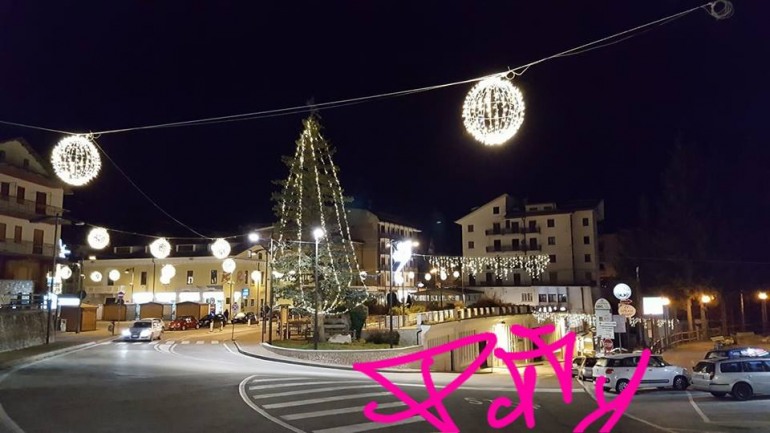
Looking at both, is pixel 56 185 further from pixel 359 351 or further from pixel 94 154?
pixel 94 154

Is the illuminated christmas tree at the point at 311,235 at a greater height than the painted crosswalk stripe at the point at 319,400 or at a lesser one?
greater

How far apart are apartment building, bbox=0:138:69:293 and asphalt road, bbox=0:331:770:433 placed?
25932 millimetres

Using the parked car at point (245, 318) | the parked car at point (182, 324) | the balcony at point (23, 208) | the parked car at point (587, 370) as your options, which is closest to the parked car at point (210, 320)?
the parked car at point (182, 324)

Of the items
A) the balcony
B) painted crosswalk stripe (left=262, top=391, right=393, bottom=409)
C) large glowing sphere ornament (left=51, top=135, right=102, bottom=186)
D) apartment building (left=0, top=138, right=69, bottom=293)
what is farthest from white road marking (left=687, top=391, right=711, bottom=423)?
the balcony

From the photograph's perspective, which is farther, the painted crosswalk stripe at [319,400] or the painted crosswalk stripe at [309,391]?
the painted crosswalk stripe at [309,391]

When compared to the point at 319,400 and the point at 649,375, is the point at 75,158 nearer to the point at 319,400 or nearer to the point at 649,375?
the point at 319,400

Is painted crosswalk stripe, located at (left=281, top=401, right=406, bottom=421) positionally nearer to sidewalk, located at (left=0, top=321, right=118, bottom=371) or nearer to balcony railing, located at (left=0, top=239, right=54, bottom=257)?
sidewalk, located at (left=0, top=321, right=118, bottom=371)

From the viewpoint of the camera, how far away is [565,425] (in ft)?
43.2

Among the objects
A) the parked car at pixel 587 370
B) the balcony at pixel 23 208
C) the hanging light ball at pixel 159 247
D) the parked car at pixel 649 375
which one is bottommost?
the parked car at pixel 587 370

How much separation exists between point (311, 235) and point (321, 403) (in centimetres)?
2000

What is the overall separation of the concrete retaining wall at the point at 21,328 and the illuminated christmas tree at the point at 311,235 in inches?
517

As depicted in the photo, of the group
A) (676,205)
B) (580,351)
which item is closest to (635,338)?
(580,351)

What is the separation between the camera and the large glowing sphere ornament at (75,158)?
15.9 metres

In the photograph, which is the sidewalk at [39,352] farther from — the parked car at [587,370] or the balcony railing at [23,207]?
the parked car at [587,370]
